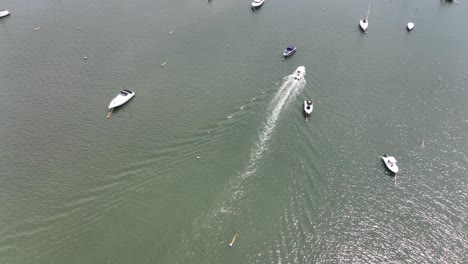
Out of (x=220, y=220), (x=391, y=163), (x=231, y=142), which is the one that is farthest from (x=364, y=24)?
(x=220, y=220)

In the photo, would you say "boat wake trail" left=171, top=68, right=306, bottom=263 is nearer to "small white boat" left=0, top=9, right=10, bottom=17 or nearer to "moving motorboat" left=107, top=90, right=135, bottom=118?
"moving motorboat" left=107, top=90, right=135, bottom=118

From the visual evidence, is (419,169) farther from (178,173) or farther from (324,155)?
(178,173)

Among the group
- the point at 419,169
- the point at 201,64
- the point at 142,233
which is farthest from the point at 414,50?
the point at 142,233

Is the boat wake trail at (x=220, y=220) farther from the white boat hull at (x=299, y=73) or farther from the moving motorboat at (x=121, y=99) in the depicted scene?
the moving motorboat at (x=121, y=99)

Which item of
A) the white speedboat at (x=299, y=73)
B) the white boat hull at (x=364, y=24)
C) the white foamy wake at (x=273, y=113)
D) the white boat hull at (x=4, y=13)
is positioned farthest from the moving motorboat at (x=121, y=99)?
the white boat hull at (x=364, y=24)

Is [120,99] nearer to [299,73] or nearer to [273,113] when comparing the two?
[273,113]

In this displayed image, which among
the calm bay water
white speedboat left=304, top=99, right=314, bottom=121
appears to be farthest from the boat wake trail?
white speedboat left=304, top=99, right=314, bottom=121
